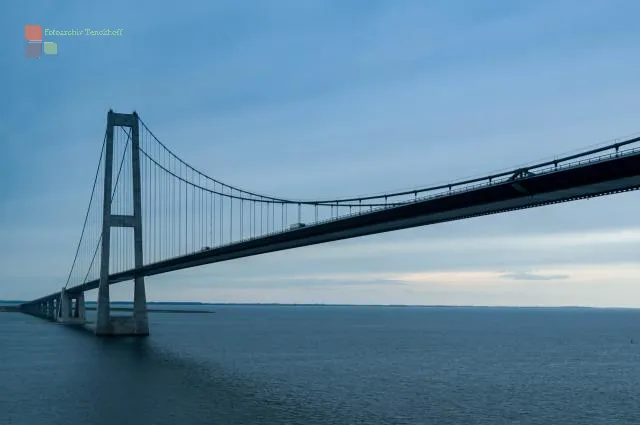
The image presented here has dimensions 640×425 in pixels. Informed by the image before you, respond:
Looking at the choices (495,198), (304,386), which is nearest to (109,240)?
(304,386)

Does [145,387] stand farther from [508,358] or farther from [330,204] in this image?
[508,358]

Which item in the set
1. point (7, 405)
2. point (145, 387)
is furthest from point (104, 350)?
point (7, 405)

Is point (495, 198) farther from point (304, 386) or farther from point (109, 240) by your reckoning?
point (109, 240)

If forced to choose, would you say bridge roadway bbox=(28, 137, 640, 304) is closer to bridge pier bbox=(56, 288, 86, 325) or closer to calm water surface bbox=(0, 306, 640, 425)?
calm water surface bbox=(0, 306, 640, 425)

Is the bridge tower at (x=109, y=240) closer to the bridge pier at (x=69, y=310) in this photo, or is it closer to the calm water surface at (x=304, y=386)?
the calm water surface at (x=304, y=386)

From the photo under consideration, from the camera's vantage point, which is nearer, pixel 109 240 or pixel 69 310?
pixel 109 240

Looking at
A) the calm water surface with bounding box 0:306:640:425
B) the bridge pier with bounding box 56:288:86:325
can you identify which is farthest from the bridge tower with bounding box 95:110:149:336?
the bridge pier with bounding box 56:288:86:325
